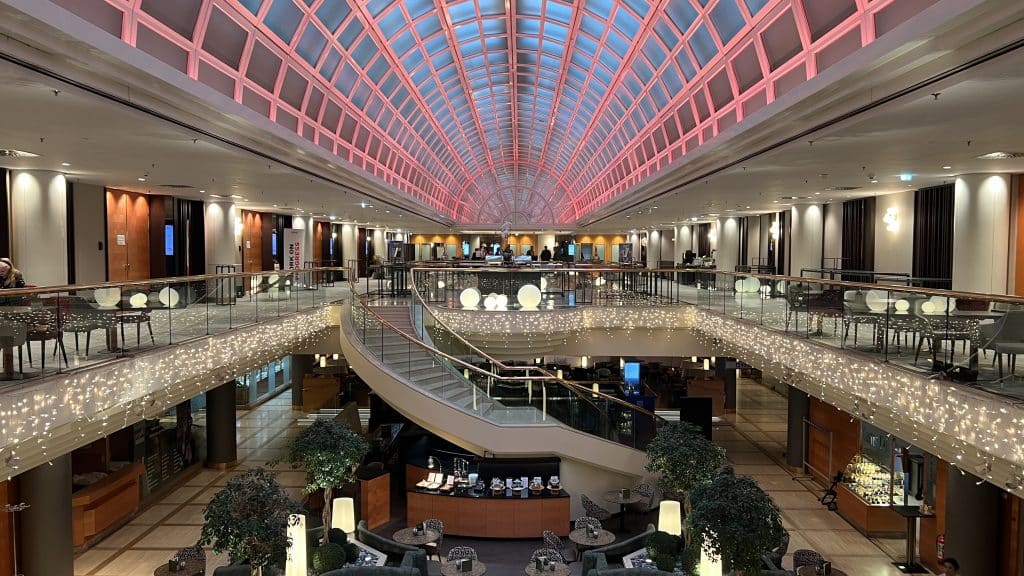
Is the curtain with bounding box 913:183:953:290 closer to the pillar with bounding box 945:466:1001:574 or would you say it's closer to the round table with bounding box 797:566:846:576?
the pillar with bounding box 945:466:1001:574

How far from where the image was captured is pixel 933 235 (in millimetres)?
17859

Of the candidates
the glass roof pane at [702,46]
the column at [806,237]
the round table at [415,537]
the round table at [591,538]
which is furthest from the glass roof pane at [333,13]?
the column at [806,237]

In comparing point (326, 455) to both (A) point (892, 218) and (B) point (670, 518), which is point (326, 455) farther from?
(A) point (892, 218)

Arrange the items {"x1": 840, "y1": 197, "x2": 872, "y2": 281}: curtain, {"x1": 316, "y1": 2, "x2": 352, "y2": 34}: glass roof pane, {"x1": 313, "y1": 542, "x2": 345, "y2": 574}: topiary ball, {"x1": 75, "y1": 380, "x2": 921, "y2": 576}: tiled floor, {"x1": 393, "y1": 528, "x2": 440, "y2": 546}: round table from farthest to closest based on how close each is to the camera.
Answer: {"x1": 840, "y1": 197, "x2": 872, "y2": 281}: curtain, {"x1": 316, "y1": 2, "x2": 352, "y2": 34}: glass roof pane, {"x1": 393, "y1": 528, "x2": 440, "y2": 546}: round table, {"x1": 75, "y1": 380, "x2": 921, "y2": 576}: tiled floor, {"x1": 313, "y1": 542, "x2": 345, "y2": 574}: topiary ball

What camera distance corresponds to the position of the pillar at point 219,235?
79.2 feet

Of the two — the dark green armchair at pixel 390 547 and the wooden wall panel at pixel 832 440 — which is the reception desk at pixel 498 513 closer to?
the dark green armchair at pixel 390 547

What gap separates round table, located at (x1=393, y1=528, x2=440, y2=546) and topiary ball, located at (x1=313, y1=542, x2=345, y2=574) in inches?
77.6

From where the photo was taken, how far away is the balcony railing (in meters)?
7.31

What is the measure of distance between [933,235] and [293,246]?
23.1 meters

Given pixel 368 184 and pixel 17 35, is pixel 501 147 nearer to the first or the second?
pixel 368 184

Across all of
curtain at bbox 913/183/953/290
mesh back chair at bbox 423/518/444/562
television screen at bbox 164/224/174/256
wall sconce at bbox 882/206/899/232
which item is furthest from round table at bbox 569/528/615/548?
television screen at bbox 164/224/174/256

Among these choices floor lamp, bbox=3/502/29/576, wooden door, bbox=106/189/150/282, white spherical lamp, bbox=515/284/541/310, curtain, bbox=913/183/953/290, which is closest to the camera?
floor lamp, bbox=3/502/29/576

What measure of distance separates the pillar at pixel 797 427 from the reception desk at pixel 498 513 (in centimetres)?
731

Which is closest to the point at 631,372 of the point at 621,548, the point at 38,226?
the point at 621,548
